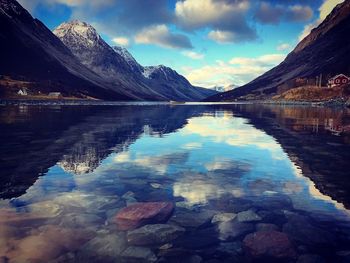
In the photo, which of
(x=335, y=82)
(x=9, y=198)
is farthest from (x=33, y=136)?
(x=335, y=82)

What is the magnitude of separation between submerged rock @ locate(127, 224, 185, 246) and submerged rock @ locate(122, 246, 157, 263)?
410 millimetres

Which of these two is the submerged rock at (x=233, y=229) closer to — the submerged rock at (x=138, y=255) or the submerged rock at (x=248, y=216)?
the submerged rock at (x=248, y=216)

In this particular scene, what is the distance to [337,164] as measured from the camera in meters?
24.3

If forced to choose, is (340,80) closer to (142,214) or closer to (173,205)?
(173,205)


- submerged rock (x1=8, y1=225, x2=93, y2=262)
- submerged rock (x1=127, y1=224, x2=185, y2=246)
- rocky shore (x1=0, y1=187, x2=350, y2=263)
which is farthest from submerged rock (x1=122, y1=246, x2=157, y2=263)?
submerged rock (x1=8, y1=225, x2=93, y2=262)

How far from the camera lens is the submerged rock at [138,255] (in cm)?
1024

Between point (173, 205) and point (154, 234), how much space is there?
10.6 ft

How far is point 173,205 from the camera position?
15078 mm

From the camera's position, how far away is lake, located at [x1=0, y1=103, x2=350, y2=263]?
10.9 m

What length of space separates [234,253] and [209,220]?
271cm

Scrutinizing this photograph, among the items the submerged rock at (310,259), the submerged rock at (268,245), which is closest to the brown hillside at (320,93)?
the submerged rock at (268,245)

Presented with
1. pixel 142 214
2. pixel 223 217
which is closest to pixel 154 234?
pixel 142 214

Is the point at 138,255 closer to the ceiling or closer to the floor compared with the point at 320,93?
closer to the floor

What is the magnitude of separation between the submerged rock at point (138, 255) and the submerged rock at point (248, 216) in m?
4.28
